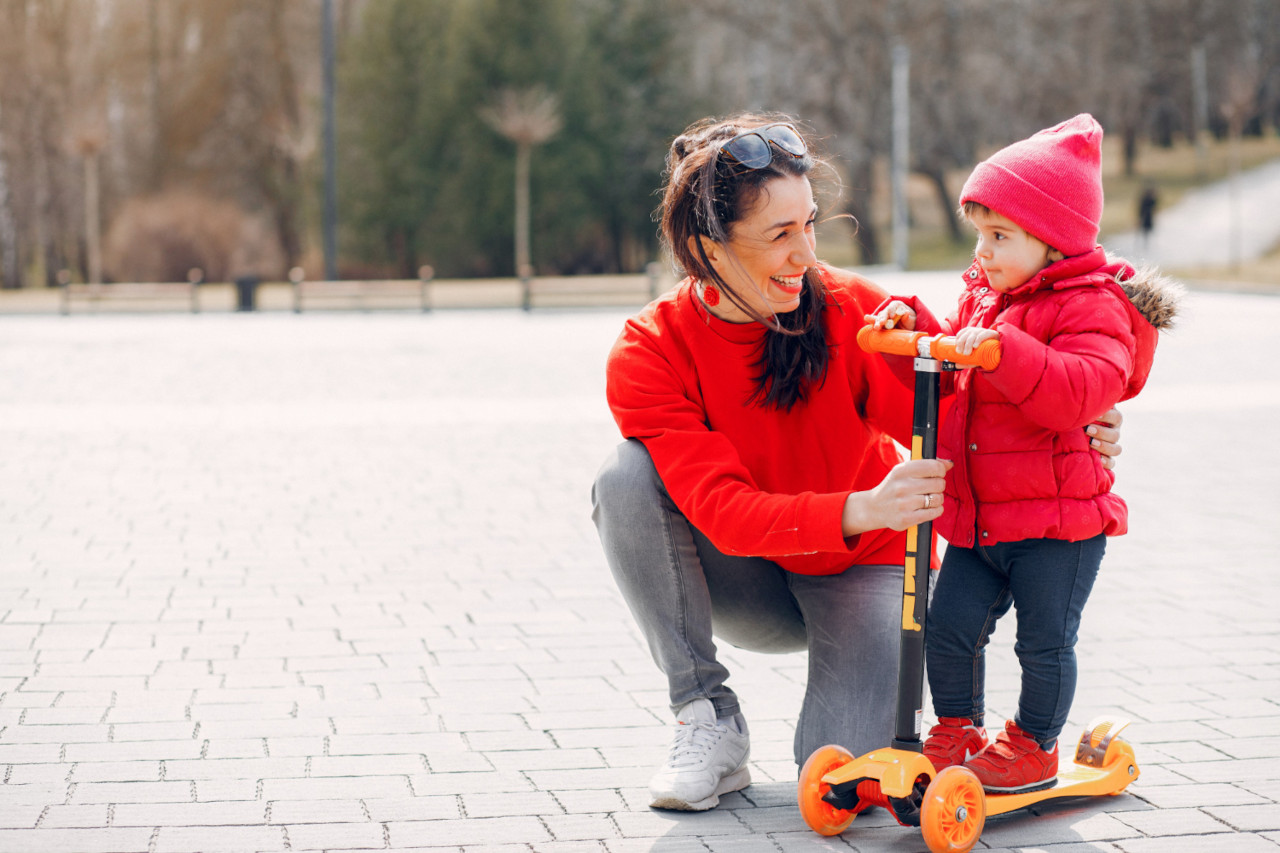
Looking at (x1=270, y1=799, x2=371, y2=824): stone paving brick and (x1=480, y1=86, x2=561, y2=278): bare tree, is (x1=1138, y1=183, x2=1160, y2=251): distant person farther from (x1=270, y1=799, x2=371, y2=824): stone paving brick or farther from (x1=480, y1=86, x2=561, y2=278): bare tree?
(x1=270, y1=799, x2=371, y2=824): stone paving brick

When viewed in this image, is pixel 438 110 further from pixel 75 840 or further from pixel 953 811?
pixel 953 811

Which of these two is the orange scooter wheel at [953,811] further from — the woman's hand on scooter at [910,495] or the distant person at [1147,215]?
the distant person at [1147,215]

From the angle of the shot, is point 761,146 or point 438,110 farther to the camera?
point 438,110

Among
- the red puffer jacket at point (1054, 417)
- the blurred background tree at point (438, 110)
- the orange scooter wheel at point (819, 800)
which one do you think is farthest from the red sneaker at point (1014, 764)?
the blurred background tree at point (438, 110)

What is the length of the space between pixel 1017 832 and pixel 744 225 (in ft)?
4.41

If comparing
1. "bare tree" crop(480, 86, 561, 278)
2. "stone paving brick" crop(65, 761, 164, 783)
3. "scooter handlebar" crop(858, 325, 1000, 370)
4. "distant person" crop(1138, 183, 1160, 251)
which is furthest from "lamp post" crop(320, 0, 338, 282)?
"scooter handlebar" crop(858, 325, 1000, 370)

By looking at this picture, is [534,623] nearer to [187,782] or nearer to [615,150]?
[187,782]

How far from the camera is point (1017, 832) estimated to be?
2871 millimetres

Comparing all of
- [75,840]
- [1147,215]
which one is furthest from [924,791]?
[1147,215]

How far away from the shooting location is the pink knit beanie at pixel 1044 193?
109 inches

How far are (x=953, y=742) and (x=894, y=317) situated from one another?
0.91m

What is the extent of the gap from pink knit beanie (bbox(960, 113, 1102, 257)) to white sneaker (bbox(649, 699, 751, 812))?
122cm

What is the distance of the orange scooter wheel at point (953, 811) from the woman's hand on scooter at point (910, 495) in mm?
483

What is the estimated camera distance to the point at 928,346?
8.38ft
